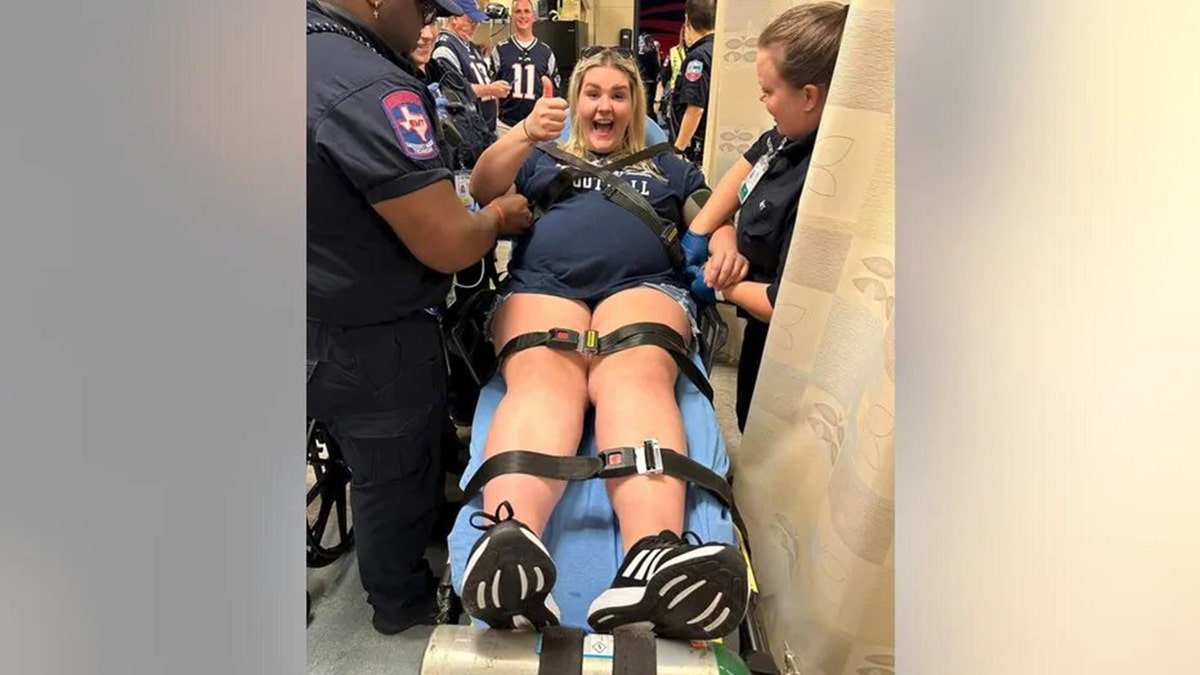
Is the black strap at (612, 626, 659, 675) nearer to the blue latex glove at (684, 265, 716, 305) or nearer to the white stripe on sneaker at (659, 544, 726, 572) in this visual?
the white stripe on sneaker at (659, 544, 726, 572)

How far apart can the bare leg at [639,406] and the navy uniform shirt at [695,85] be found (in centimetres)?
226

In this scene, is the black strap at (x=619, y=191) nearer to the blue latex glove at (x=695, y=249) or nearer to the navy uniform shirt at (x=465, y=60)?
the blue latex glove at (x=695, y=249)

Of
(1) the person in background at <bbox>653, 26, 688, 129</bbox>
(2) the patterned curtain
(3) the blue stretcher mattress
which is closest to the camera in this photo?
(2) the patterned curtain

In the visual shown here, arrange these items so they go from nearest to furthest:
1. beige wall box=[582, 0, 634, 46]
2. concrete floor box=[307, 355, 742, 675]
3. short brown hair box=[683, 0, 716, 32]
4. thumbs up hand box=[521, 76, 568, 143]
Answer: concrete floor box=[307, 355, 742, 675]
thumbs up hand box=[521, 76, 568, 143]
short brown hair box=[683, 0, 716, 32]
beige wall box=[582, 0, 634, 46]

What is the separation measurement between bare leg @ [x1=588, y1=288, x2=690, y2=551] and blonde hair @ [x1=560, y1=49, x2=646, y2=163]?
0.54 metres

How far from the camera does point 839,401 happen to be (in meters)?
1.28

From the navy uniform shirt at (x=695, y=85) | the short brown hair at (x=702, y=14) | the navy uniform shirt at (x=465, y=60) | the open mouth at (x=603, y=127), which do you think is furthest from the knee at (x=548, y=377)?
the short brown hair at (x=702, y=14)

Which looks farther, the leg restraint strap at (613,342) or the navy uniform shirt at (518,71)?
the navy uniform shirt at (518,71)

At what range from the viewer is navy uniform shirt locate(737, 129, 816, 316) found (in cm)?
158

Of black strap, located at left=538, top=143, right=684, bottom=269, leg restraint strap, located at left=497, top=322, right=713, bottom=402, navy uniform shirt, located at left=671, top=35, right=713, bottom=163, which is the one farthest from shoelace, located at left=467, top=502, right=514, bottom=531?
navy uniform shirt, located at left=671, top=35, right=713, bottom=163

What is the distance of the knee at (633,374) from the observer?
158 centimetres
